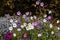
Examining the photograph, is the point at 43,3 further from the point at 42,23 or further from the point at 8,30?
the point at 8,30

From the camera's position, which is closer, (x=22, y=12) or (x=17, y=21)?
(x=17, y=21)

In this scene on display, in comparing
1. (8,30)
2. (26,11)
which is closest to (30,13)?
(26,11)

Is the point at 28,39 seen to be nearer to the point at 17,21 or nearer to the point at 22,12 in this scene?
the point at 17,21

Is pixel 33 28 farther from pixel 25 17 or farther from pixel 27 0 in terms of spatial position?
pixel 27 0

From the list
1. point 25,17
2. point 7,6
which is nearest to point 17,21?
point 25,17

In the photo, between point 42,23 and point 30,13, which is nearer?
point 42,23

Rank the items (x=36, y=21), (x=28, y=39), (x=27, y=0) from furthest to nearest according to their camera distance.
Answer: (x=27, y=0) → (x=36, y=21) → (x=28, y=39)

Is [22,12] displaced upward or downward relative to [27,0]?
downward

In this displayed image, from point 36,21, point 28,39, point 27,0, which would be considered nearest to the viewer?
point 28,39

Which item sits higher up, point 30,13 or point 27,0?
point 27,0
